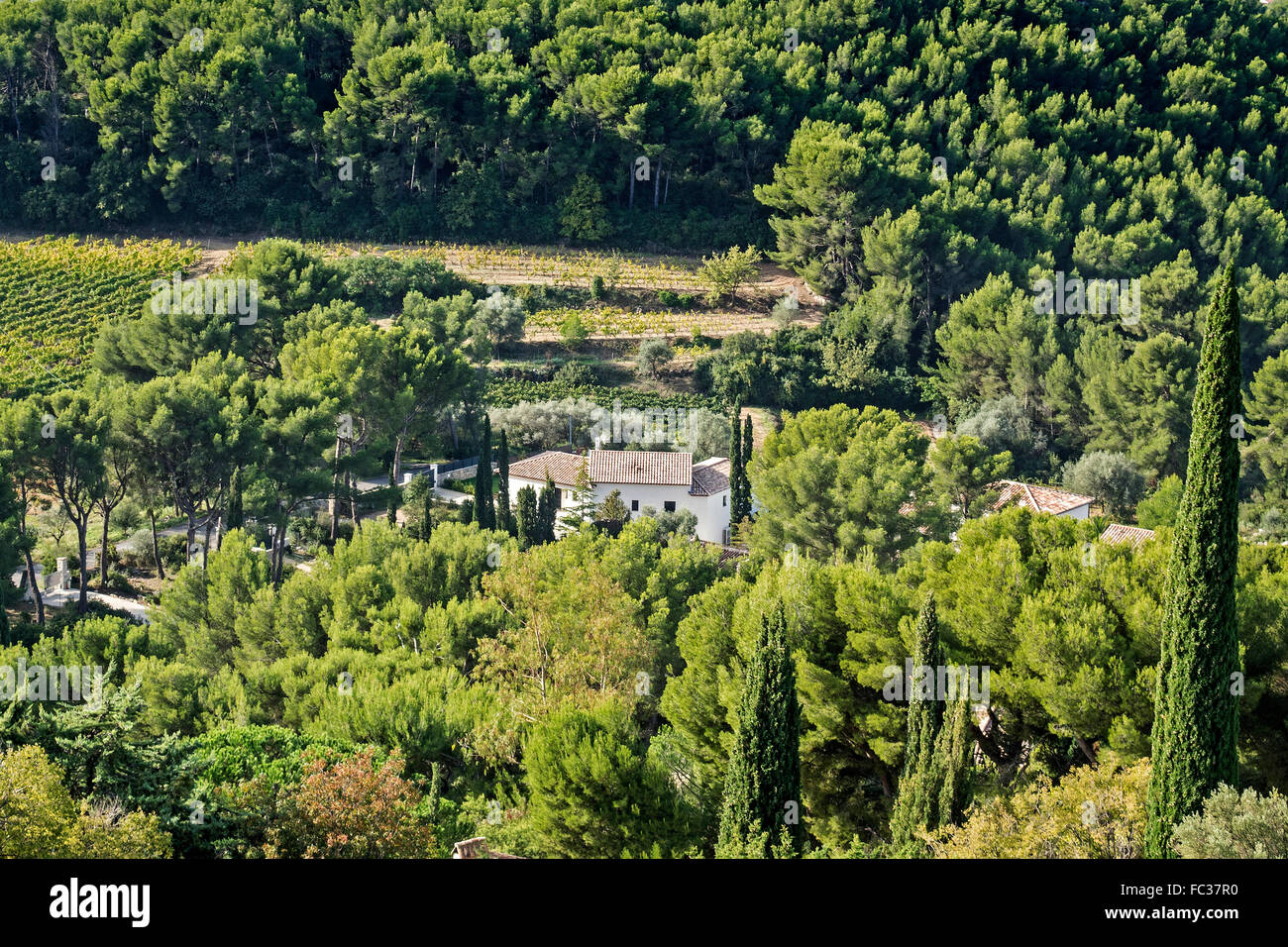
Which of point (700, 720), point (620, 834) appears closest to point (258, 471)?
point (700, 720)

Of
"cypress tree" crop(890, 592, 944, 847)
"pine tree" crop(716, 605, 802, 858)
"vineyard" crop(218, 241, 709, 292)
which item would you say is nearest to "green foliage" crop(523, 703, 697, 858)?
"pine tree" crop(716, 605, 802, 858)

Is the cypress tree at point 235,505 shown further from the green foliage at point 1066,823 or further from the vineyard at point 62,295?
the green foliage at point 1066,823

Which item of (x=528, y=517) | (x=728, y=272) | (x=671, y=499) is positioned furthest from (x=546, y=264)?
(x=528, y=517)

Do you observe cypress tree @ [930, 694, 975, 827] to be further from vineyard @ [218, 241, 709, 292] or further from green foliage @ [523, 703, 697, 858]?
vineyard @ [218, 241, 709, 292]

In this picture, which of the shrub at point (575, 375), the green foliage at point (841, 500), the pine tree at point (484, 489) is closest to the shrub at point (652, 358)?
the shrub at point (575, 375)

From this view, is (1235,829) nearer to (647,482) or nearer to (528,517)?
(528,517)

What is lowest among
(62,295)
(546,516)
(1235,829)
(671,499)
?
(546,516)

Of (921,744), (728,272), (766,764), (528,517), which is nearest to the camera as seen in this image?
(766,764)

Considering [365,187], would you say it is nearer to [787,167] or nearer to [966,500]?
[787,167]
